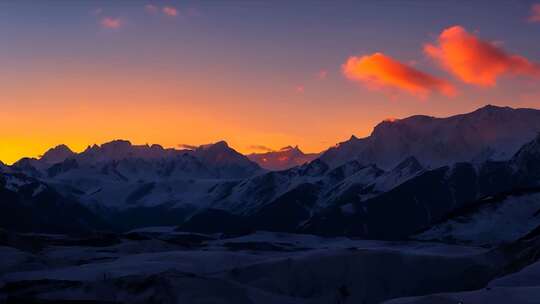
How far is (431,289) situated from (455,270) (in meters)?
8.84

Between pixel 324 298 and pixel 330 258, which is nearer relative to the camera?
pixel 324 298

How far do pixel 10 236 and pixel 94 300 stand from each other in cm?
8769

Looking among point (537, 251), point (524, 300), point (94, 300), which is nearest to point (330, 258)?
point (537, 251)

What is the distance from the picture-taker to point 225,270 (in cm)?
13862

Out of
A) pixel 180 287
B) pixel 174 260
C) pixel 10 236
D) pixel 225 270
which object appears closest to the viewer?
pixel 180 287

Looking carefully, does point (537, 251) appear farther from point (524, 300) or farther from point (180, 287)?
point (524, 300)

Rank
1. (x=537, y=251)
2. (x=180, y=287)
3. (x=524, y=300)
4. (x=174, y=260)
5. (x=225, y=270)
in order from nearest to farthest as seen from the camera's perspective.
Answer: (x=524, y=300) → (x=180, y=287) → (x=537, y=251) → (x=225, y=270) → (x=174, y=260)

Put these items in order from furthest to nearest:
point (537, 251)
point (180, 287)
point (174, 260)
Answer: point (174, 260) < point (537, 251) < point (180, 287)

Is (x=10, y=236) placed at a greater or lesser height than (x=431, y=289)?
greater

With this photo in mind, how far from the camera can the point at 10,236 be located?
625 feet

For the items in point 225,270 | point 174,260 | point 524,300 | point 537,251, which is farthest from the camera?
point 174,260

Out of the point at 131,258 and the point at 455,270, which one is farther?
the point at 131,258

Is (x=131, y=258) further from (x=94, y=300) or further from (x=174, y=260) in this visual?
(x=94, y=300)

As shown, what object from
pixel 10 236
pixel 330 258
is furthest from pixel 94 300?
pixel 10 236
